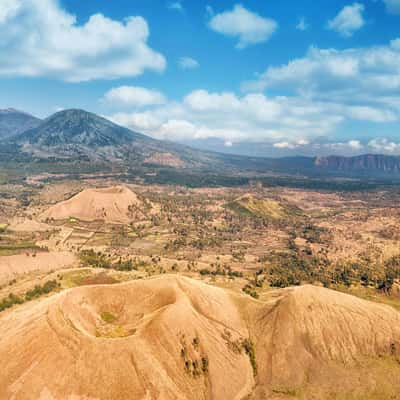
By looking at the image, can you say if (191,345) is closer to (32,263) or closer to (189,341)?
(189,341)

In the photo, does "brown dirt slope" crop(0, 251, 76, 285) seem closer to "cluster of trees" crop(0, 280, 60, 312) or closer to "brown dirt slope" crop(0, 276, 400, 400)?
"cluster of trees" crop(0, 280, 60, 312)

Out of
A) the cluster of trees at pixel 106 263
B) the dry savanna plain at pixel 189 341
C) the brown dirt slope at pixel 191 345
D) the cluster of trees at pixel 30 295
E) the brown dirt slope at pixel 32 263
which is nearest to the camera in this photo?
the brown dirt slope at pixel 191 345

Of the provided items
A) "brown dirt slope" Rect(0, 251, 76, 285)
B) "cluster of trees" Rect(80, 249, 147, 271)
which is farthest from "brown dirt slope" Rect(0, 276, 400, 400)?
"brown dirt slope" Rect(0, 251, 76, 285)

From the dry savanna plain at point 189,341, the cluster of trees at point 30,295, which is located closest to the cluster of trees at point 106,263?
the dry savanna plain at point 189,341

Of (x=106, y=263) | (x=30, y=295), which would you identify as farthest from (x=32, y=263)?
(x=30, y=295)

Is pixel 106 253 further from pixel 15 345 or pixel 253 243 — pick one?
pixel 15 345

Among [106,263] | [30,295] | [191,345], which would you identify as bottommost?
[106,263]

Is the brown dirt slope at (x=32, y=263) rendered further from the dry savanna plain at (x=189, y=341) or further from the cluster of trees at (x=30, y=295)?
the cluster of trees at (x=30, y=295)

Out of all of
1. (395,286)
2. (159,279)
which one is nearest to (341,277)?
(395,286)
